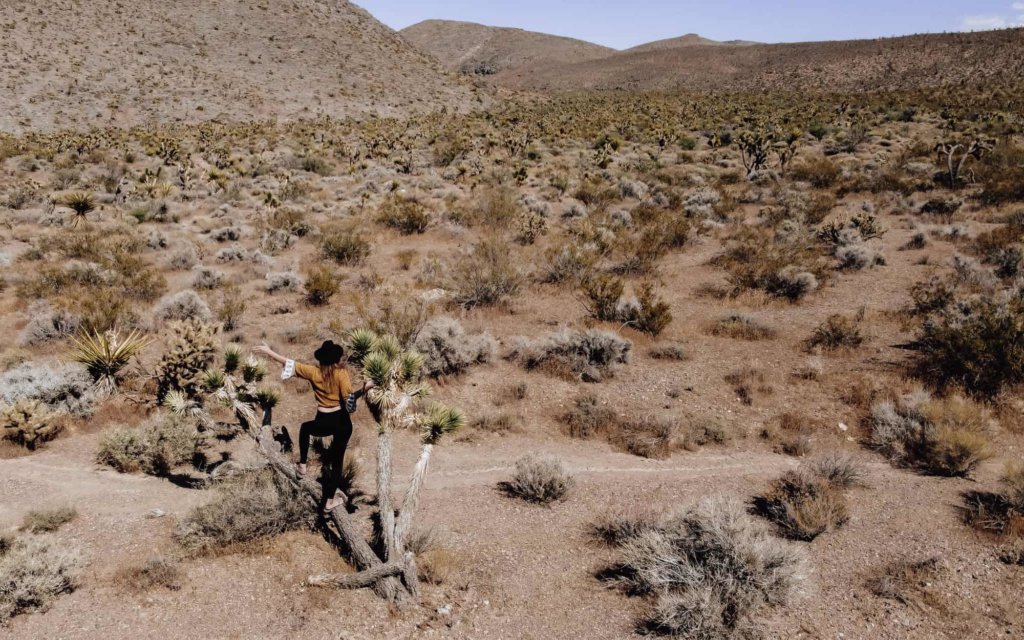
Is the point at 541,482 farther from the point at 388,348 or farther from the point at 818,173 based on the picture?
the point at 818,173

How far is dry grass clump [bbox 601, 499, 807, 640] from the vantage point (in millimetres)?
4398

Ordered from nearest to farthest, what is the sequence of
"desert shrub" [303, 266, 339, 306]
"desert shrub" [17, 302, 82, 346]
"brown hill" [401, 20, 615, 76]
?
"desert shrub" [17, 302, 82, 346] → "desert shrub" [303, 266, 339, 306] → "brown hill" [401, 20, 615, 76]

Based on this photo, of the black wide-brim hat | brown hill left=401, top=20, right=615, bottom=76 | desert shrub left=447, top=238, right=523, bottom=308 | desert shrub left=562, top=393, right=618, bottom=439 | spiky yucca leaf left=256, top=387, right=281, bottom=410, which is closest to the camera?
the black wide-brim hat

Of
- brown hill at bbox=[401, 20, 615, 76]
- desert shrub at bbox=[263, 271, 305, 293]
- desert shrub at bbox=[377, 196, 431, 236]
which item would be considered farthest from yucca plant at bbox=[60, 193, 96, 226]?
brown hill at bbox=[401, 20, 615, 76]

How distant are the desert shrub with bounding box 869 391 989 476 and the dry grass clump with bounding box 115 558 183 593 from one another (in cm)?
882

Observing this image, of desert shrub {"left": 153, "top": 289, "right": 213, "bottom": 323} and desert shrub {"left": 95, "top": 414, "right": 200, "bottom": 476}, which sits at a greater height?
desert shrub {"left": 153, "top": 289, "right": 213, "bottom": 323}

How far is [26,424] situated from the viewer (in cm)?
721

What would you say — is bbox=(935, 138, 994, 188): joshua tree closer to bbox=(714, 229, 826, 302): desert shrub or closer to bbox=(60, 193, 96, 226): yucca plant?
bbox=(714, 229, 826, 302): desert shrub

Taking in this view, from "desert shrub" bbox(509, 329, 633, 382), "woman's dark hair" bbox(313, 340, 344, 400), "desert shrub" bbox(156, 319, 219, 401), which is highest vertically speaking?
"woman's dark hair" bbox(313, 340, 344, 400)

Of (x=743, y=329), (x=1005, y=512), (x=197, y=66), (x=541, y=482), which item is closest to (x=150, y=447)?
(x=541, y=482)

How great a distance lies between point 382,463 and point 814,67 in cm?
7748

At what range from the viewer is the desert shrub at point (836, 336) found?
33.1 feet

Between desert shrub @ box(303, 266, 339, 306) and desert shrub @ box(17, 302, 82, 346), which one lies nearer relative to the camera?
desert shrub @ box(17, 302, 82, 346)

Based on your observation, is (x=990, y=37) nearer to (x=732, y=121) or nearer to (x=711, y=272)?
(x=732, y=121)
